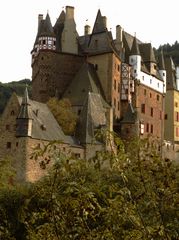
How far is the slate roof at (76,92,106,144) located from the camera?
67.4 metres

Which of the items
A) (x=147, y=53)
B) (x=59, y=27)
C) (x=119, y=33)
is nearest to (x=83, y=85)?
(x=59, y=27)

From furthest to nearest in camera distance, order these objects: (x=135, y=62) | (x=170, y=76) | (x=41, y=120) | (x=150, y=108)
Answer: (x=170, y=76) < (x=150, y=108) < (x=135, y=62) < (x=41, y=120)

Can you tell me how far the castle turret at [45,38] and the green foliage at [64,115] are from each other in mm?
11103

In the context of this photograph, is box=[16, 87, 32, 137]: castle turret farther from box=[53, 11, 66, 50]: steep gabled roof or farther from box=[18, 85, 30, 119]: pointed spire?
box=[53, 11, 66, 50]: steep gabled roof

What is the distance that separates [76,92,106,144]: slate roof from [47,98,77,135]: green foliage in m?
0.83

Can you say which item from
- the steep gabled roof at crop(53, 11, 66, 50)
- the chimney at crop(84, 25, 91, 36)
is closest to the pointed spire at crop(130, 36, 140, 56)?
the chimney at crop(84, 25, 91, 36)

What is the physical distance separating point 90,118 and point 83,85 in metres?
8.59

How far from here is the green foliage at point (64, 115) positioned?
2682 inches

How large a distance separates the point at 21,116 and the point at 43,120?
375cm

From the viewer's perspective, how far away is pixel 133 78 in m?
85.5

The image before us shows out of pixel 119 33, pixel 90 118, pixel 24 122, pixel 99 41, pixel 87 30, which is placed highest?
pixel 87 30

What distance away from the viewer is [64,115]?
69125 millimetres

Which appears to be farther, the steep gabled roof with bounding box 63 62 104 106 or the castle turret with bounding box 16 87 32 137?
the steep gabled roof with bounding box 63 62 104 106

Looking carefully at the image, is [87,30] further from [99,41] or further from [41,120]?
[41,120]
